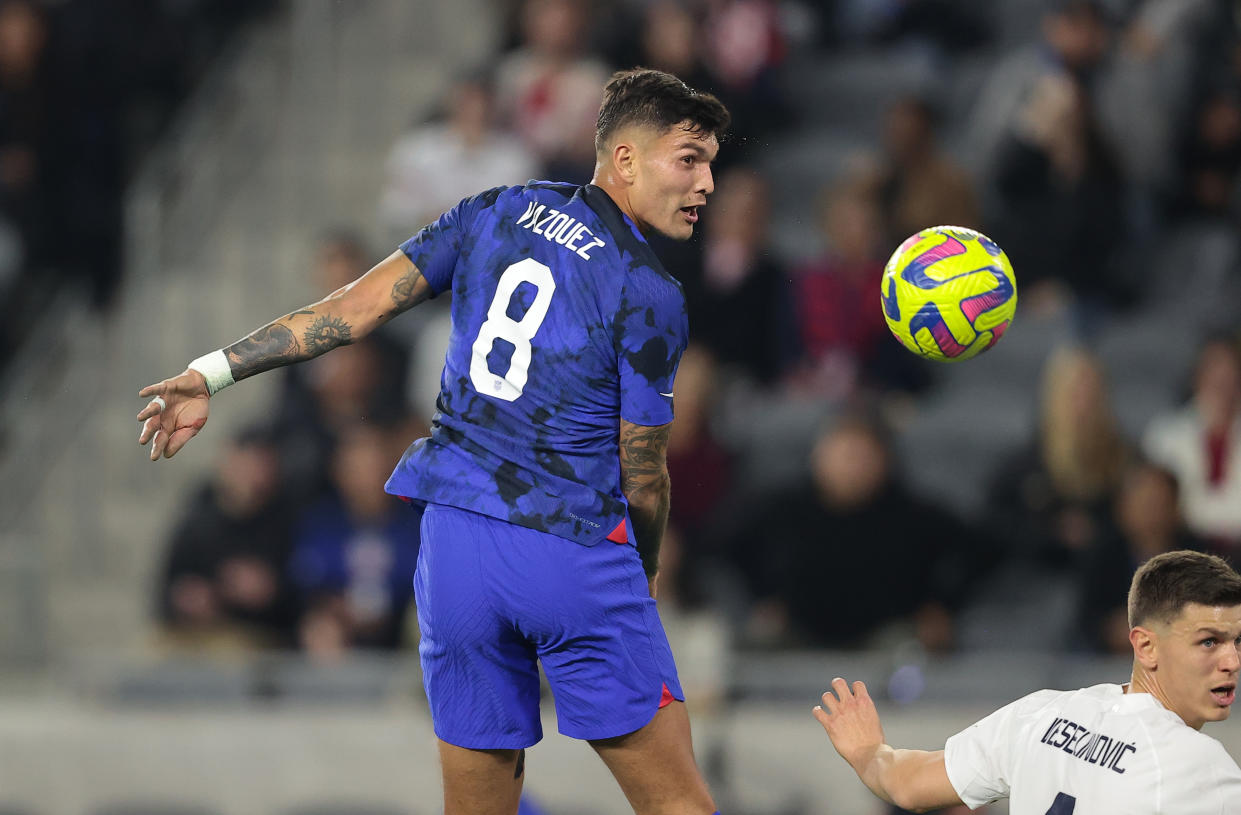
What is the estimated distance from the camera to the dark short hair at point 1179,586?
3793mm

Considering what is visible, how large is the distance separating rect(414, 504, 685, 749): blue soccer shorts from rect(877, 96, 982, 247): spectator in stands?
5140 millimetres

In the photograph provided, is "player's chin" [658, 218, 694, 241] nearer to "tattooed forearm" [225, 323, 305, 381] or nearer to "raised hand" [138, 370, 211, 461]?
"tattooed forearm" [225, 323, 305, 381]

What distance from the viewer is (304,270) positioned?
11016 mm

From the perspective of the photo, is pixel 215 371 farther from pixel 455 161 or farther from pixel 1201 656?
pixel 455 161

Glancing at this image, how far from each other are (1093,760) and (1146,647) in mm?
291

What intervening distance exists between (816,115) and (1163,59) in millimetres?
2410

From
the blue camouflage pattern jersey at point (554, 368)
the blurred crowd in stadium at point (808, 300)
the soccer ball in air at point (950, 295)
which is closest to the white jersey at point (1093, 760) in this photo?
the blue camouflage pattern jersey at point (554, 368)

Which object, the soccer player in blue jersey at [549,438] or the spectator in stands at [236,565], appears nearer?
the soccer player in blue jersey at [549,438]

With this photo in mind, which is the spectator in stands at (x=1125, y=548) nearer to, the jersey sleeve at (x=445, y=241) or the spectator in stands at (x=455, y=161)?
the spectator in stands at (x=455, y=161)

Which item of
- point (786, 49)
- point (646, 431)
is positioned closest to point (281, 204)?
point (786, 49)

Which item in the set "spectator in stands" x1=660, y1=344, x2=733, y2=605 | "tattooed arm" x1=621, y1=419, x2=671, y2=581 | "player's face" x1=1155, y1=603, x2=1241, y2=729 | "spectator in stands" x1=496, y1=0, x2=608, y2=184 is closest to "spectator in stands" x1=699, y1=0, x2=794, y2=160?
"spectator in stands" x1=496, y1=0, x2=608, y2=184

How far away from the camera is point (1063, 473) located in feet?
26.8

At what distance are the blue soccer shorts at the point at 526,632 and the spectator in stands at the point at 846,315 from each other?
4770mm

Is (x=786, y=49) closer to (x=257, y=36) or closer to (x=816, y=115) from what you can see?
(x=816, y=115)
